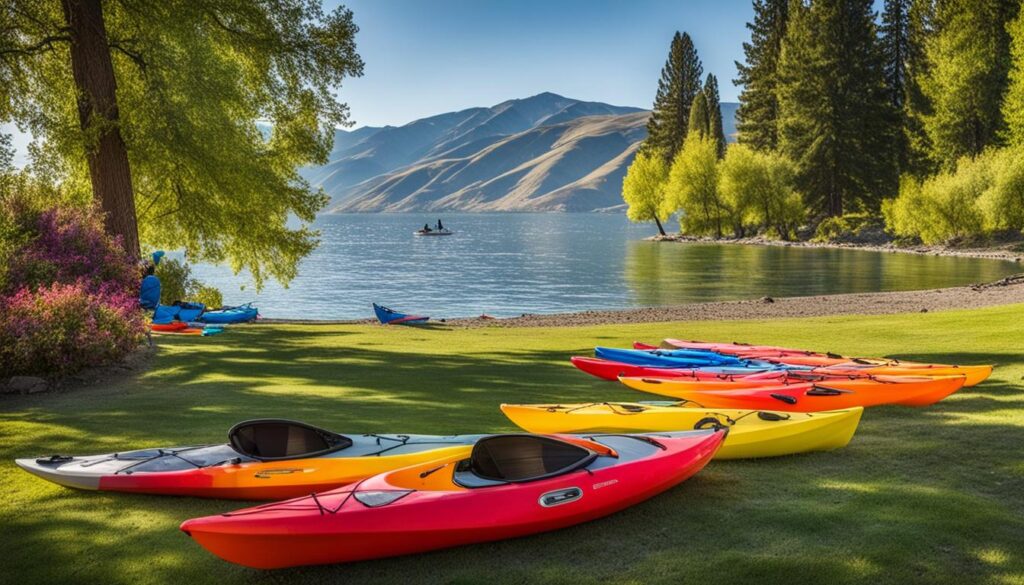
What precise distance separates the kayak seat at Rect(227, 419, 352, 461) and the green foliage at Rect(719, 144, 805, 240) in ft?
226

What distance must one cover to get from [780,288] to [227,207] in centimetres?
2827

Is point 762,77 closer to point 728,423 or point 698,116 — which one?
point 698,116

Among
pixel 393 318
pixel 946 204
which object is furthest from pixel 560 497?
pixel 946 204

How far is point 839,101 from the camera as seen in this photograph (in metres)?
67.9

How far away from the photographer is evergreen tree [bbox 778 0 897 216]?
67438mm

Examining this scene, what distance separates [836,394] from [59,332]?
38.1ft

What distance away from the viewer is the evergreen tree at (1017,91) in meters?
45.1

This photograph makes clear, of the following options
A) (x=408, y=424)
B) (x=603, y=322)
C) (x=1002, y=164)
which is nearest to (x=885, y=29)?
(x=1002, y=164)

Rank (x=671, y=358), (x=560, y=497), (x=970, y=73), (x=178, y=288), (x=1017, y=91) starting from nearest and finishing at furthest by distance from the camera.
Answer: (x=560, y=497), (x=671, y=358), (x=178, y=288), (x=1017, y=91), (x=970, y=73)

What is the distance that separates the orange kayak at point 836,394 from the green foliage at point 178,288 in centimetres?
2015

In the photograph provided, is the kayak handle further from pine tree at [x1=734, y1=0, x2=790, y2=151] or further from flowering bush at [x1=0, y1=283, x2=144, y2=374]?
pine tree at [x1=734, y1=0, x2=790, y2=151]

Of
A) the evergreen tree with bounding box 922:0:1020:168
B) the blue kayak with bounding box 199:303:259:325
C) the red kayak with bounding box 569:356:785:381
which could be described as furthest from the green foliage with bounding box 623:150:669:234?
the red kayak with bounding box 569:356:785:381

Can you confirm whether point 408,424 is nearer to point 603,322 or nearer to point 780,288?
point 603,322

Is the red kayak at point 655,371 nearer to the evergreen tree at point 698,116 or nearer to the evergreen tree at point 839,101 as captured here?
the evergreen tree at point 839,101
